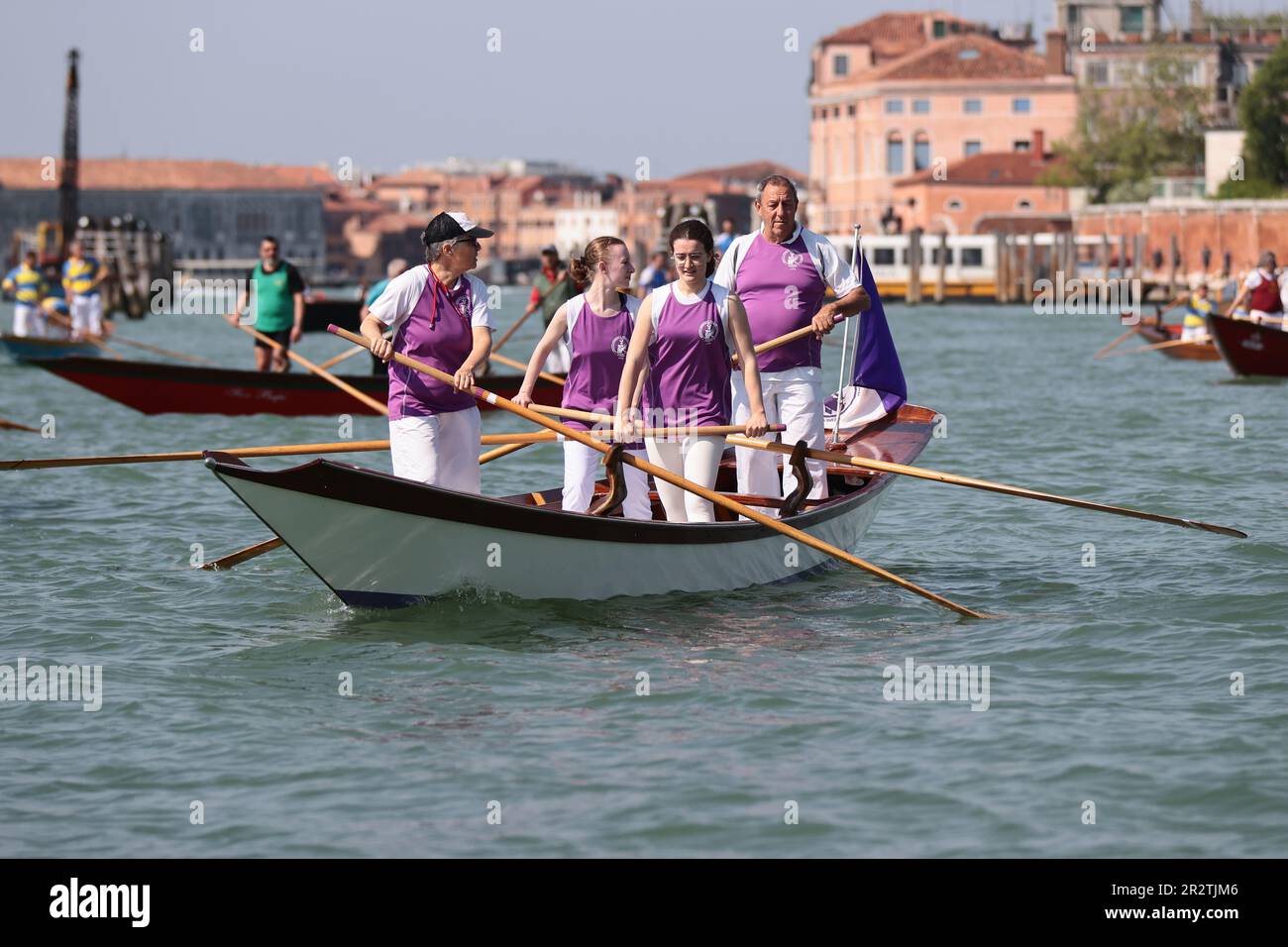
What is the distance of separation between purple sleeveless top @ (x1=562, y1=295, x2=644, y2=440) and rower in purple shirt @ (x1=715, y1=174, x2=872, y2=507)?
2.12 ft

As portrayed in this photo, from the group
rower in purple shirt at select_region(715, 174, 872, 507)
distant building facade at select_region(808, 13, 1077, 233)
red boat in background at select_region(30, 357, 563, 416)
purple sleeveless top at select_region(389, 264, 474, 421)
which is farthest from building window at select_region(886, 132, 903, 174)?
purple sleeveless top at select_region(389, 264, 474, 421)

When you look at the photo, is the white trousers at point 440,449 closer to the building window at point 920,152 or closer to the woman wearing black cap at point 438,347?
the woman wearing black cap at point 438,347

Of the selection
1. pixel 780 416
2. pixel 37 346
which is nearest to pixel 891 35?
pixel 37 346

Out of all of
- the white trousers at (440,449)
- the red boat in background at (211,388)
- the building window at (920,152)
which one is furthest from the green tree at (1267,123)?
the white trousers at (440,449)

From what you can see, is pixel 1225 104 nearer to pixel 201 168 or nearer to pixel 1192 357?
pixel 1192 357

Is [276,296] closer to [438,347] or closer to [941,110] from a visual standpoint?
[438,347]

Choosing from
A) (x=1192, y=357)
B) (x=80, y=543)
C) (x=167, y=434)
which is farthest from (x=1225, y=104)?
(x=80, y=543)

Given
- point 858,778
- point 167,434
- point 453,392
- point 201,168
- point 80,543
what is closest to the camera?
point 858,778

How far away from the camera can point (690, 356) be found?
874cm

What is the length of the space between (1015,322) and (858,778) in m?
41.6

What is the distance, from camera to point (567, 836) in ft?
19.6

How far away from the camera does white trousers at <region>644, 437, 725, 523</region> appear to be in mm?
9023

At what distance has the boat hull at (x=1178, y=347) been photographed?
90.1 feet

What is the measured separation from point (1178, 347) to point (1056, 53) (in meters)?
62.1
